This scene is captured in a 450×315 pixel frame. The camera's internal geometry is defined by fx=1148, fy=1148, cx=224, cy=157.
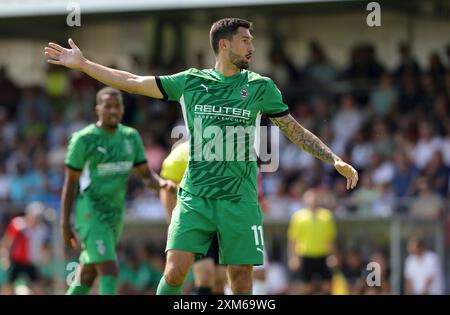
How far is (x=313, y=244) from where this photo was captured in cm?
1858

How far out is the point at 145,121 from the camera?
23500 millimetres

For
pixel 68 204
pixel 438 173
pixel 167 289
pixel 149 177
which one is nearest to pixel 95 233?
pixel 68 204

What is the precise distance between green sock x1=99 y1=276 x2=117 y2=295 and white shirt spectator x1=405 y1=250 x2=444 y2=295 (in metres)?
7.01

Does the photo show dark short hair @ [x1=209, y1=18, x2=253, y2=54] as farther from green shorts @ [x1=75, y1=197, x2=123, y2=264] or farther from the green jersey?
green shorts @ [x1=75, y1=197, x2=123, y2=264]

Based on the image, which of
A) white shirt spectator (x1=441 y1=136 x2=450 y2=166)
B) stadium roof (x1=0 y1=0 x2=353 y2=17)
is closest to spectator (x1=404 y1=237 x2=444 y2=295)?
white shirt spectator (x1=441 y1=136 x2=450 y2=166)

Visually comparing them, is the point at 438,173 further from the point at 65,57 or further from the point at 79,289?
the point at 65,57

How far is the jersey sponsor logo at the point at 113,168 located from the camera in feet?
39.6

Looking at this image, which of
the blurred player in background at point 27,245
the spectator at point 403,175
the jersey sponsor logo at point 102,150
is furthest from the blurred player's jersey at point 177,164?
the blurred player in background at point 27,245

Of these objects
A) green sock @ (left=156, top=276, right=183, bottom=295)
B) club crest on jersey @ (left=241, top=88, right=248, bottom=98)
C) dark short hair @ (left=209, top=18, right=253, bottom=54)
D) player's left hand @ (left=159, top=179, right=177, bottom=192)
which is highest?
dark short hair @ (left=209, top=18, right=253, bottom=54)

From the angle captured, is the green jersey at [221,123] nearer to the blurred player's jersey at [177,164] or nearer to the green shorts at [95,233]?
the blurred player's jersey at [177,164]

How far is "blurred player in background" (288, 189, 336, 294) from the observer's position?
18500mm

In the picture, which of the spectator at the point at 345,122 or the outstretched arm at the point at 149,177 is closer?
the outstretched arm at the point at 149,177

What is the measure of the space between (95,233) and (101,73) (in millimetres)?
3187

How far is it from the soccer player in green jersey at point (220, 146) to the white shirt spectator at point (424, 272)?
866cm
